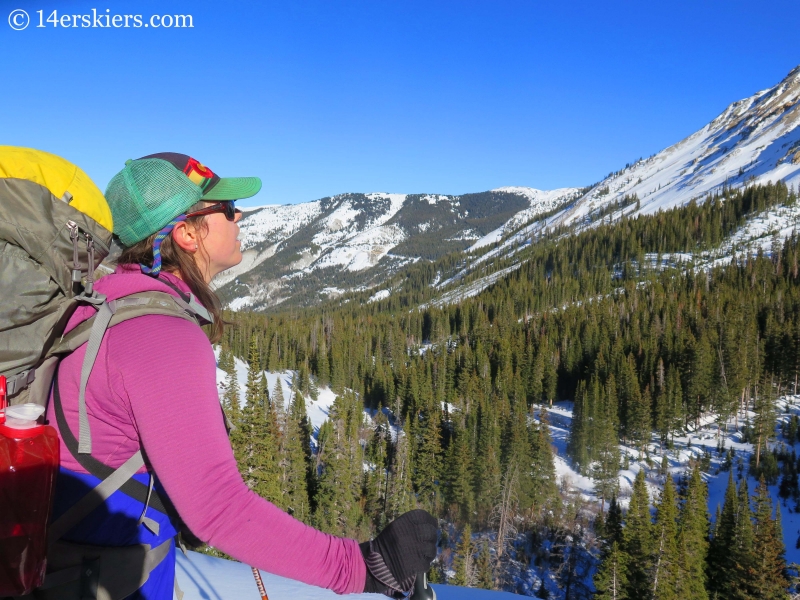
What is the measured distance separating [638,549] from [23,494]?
112ft

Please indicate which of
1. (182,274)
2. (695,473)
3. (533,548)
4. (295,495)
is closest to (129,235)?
(182,274)

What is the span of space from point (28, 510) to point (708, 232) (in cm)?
13750

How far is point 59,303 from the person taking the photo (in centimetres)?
165

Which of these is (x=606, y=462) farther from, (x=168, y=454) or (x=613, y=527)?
(x=168, y=454)

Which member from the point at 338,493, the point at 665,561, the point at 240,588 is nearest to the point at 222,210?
the point at 240,588

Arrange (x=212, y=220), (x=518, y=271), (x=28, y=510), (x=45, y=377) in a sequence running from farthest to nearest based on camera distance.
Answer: (x=518, y=271)
(x=212, y=220)
(x=45, y=377)
(x=28, y=510)

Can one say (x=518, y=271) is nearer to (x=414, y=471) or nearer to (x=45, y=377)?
(x=414, y=471)

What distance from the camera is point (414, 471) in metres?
52.0

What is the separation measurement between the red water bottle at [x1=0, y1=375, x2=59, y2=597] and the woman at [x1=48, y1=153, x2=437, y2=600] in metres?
0.18

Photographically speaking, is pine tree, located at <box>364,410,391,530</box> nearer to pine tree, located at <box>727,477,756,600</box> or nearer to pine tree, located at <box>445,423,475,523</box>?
pine tree, located at <box>445,423,475,523</box>

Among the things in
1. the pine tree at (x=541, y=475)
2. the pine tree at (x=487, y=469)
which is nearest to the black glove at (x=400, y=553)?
the pine tree at (x=487, y=469)

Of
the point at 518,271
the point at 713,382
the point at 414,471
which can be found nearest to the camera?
the point at 414,471

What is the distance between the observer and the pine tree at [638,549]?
28391 millimetres

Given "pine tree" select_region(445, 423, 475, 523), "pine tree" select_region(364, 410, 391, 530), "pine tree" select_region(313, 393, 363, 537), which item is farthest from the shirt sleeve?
"pine tree" select_region(445, 423, 475, 523)
